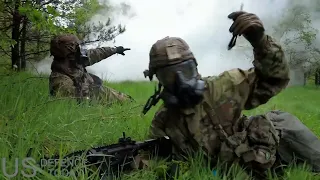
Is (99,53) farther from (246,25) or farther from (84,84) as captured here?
(246,25)

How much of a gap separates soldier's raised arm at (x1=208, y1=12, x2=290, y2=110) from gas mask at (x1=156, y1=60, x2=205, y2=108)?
9.0 inches

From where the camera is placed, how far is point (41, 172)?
1.98 meters

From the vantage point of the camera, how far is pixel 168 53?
7.92 ft

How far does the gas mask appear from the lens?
2334 millimetres

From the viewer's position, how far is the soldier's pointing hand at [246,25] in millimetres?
2178

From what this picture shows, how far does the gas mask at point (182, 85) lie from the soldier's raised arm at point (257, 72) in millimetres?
228

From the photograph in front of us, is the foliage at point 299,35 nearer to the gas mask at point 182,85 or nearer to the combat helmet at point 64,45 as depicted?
the combat helmet at point 64,45

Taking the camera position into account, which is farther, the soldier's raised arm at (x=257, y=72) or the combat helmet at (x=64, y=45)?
the combat helmet at (x=64, y=45)

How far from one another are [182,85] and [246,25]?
422 mm

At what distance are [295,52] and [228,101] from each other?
795 cm

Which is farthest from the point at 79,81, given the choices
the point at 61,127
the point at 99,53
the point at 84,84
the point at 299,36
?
the point at 299,36

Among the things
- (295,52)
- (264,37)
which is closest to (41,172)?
(264,37)

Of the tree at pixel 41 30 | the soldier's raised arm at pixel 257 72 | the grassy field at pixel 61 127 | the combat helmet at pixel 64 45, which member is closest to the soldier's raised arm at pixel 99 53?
the combat helmet at pixel 64 45

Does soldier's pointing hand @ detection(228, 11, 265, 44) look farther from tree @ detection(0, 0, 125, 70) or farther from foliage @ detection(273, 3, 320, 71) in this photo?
foliage @ detection(273, 3, 320, 71)
